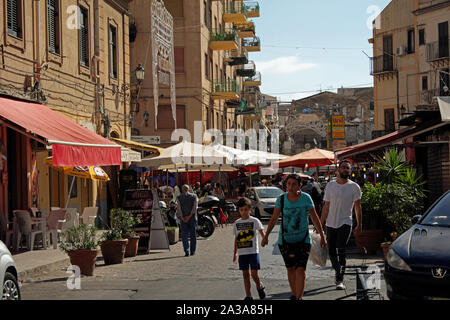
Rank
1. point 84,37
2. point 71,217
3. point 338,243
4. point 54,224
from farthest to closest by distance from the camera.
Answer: point 84,37 → point 71,217 → point 54,224 → point 338,243

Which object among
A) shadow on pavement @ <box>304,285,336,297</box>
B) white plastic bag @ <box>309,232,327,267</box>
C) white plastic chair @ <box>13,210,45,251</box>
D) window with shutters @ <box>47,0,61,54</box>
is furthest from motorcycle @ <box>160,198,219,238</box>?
shadow on pavement @ <box>304,285,336,297</box>

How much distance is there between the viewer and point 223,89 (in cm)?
4575

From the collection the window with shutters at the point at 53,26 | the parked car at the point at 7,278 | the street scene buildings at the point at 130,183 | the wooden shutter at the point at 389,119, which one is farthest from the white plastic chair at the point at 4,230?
the wooden shutter at the point at 389,119

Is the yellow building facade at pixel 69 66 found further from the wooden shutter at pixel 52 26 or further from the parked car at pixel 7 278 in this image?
the parked car at pixel 7 278

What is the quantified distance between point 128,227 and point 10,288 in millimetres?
7383

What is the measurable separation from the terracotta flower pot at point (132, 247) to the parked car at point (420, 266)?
832 centimetres

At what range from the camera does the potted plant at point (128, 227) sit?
1499 centimetres

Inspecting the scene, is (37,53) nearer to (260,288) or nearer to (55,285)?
(55,285)

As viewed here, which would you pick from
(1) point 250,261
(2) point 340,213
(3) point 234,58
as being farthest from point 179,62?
(1) point 250,261

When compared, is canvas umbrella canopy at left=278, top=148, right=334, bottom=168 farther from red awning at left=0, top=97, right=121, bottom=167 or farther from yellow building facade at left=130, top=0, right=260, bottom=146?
red awning at left=0, top=97, right=121, bottom=167

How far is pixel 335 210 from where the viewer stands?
10.6 meters

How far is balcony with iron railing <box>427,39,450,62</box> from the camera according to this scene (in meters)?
43.4

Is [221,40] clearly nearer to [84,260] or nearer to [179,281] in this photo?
[84,260]
